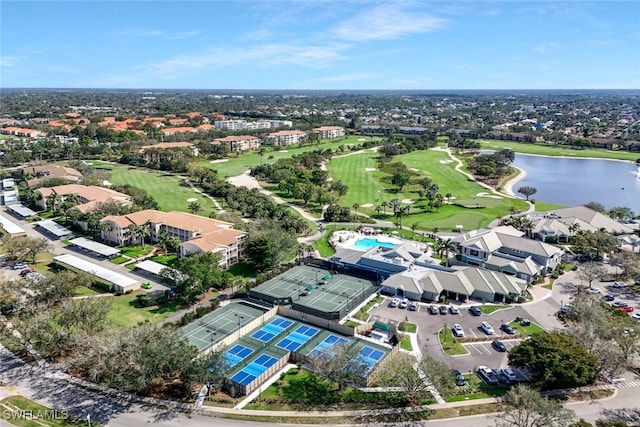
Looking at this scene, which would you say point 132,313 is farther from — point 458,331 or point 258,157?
point 258,157

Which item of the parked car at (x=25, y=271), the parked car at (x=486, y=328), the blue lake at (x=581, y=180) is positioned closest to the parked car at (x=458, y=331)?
the parked car at (x=486, y=328)

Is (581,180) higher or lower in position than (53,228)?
lower

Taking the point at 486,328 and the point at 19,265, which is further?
the point at 19,265

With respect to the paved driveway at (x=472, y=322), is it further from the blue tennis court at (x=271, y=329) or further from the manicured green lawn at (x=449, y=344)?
the blue tennis court at (x=271, y=329)

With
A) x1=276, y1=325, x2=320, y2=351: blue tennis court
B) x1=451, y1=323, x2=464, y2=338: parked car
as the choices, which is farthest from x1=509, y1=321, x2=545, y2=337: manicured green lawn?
x1=276, y1=325, x2=320, y2=351: blue tennis court

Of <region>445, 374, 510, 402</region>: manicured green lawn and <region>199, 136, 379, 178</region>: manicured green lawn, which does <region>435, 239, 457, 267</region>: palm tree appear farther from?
<region>199, 136, 379, 178</region>: manicured green lawn

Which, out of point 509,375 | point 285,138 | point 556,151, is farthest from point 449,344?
point 556,151
